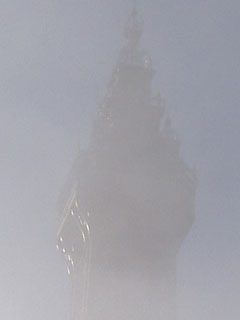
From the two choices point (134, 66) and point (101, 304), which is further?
point (134, 66)

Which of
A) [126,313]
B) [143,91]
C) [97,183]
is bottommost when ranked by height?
[126,313]

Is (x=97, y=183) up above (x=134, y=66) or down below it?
below

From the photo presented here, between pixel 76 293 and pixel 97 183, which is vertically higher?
pixel 97 183

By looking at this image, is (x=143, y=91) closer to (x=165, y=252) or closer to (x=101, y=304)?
(x=165, y=252)

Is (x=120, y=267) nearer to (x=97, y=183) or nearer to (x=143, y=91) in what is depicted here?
(x=97, y=183)

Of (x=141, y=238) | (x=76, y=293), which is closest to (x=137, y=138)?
(x=141, y=238)

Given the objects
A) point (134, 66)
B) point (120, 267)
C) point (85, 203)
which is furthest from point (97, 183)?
point (134, 66)
